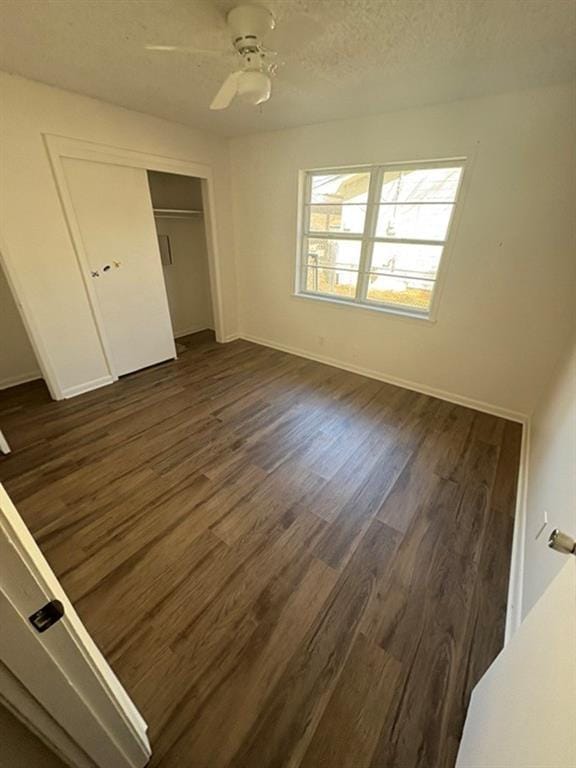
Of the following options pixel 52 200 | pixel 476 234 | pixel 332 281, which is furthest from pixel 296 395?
pixel 52 200

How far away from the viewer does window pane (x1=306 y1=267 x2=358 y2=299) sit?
3453mm

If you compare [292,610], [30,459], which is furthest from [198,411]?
[292,610]

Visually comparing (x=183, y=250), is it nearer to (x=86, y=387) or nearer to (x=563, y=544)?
(x=86, y=387)

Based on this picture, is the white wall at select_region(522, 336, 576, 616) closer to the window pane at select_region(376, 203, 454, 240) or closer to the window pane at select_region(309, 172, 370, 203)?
the window pane at select_region(376, 203, 454, 240)

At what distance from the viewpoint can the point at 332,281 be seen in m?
3.58

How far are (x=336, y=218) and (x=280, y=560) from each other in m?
3.26

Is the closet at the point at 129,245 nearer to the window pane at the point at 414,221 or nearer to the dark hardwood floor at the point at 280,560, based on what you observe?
the dark hardwood floor at the point at 280,560

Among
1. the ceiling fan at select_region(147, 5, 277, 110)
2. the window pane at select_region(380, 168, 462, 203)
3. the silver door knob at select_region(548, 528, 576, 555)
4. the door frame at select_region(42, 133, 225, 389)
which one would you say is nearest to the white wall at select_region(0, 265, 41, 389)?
the door frame at select_region(42, 133, 225, 389)

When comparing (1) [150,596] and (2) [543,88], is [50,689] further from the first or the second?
(2) [543,88]

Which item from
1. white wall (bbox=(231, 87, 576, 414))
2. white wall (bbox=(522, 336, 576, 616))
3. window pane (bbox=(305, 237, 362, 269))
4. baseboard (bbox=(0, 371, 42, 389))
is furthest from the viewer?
window pane (bbox=(305, 237, 362, 269))

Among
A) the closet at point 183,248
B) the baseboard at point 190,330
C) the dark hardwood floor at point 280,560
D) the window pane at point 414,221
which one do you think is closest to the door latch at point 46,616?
the dark hardwood floor at point 280,560

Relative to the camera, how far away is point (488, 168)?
233 cm

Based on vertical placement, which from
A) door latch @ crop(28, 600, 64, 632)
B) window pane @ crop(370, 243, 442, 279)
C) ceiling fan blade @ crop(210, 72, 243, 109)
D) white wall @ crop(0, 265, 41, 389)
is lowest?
white wall @ crop(0, 265, 41, 389)

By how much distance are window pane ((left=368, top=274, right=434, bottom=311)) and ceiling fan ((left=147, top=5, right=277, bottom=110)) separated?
6.58 ft
